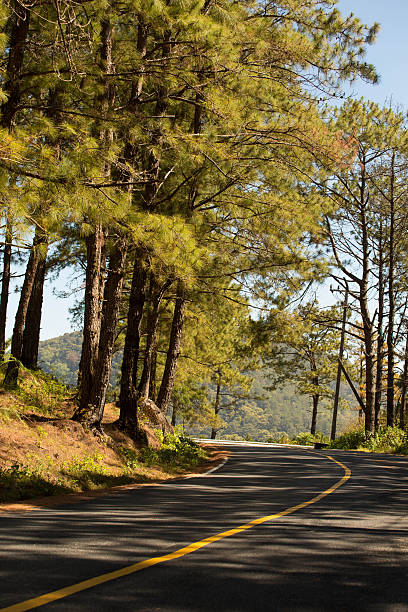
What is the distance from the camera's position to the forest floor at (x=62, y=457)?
9.45 meters

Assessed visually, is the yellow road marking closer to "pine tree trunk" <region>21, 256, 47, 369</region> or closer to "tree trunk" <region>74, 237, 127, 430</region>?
"tree trunk" <region>74, 237, 127, 430</region>

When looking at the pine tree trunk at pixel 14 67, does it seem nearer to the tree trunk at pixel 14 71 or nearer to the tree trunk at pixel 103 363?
the tree trunk at pixel 14 71

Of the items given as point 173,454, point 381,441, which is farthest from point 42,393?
point 381,441

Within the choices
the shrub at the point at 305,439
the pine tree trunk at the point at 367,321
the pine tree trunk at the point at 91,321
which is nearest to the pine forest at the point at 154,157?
the pine tree trunk at the point at 91,321

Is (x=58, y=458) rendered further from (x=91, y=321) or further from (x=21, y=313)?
(x=21, y=313)

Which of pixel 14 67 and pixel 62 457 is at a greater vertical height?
pixel 14 67

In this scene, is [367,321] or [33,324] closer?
[33,324]

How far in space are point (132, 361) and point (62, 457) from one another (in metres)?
5.37

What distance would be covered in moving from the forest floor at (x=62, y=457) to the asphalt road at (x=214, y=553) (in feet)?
4.45

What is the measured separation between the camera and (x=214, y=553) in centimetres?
494

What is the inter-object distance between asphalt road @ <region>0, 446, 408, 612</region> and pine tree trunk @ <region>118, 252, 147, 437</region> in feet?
20.2

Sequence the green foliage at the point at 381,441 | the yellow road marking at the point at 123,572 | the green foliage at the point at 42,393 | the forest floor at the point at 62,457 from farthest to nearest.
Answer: the green foliage at the point at 381,441
the green foliage at the point at 42,393
the forest floor at the point at 62,457
the yellow road marking at the point at 123,572

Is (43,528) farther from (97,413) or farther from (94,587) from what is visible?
(97,413)

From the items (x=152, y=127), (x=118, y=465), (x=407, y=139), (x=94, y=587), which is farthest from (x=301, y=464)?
(x=407, y=139)
